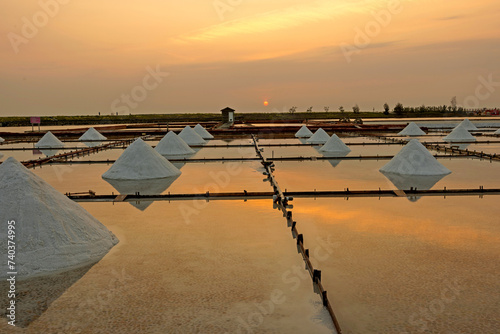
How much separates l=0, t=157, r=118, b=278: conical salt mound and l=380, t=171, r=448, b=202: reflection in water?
851cm

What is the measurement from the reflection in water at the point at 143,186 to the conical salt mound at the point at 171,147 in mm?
6541

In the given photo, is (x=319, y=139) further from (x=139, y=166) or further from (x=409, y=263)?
(x=409, y=263)

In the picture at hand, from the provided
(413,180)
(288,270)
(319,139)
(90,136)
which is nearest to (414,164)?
(413,180)

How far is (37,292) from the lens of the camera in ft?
17.8

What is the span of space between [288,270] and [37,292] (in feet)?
A: 10.9

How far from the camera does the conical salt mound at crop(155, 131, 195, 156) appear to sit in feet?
68.0

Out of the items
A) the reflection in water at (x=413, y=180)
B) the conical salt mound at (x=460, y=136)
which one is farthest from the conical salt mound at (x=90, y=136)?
the conical salt mound at (x=460, y=136)

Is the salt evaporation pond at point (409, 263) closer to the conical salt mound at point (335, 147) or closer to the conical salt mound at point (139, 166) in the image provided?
the conical salt mound at point (139, 166)

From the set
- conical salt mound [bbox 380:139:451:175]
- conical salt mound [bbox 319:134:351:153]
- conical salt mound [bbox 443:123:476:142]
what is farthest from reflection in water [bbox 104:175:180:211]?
conical salt mound [bbox 443:123:476:142]

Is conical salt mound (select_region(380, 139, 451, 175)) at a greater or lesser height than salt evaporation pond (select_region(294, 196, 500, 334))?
greater

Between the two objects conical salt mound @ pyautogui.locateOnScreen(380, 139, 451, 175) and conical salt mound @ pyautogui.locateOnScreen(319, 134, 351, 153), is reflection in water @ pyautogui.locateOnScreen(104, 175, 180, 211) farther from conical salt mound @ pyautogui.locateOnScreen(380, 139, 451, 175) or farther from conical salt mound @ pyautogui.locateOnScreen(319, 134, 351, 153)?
conical salt mound @ pyautogui.locateOnScreen(319, 134, 351, 153)

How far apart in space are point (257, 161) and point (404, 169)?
633cm

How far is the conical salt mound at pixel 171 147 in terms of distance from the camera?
68.0ft

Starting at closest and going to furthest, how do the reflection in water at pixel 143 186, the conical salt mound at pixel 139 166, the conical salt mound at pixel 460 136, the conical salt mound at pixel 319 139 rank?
the reflection in water at pixel 143 186
the conical salt mound at pixel 139 166
the conical salt mound at pixel 319 139
the conical salt mound at pixel 460 136
